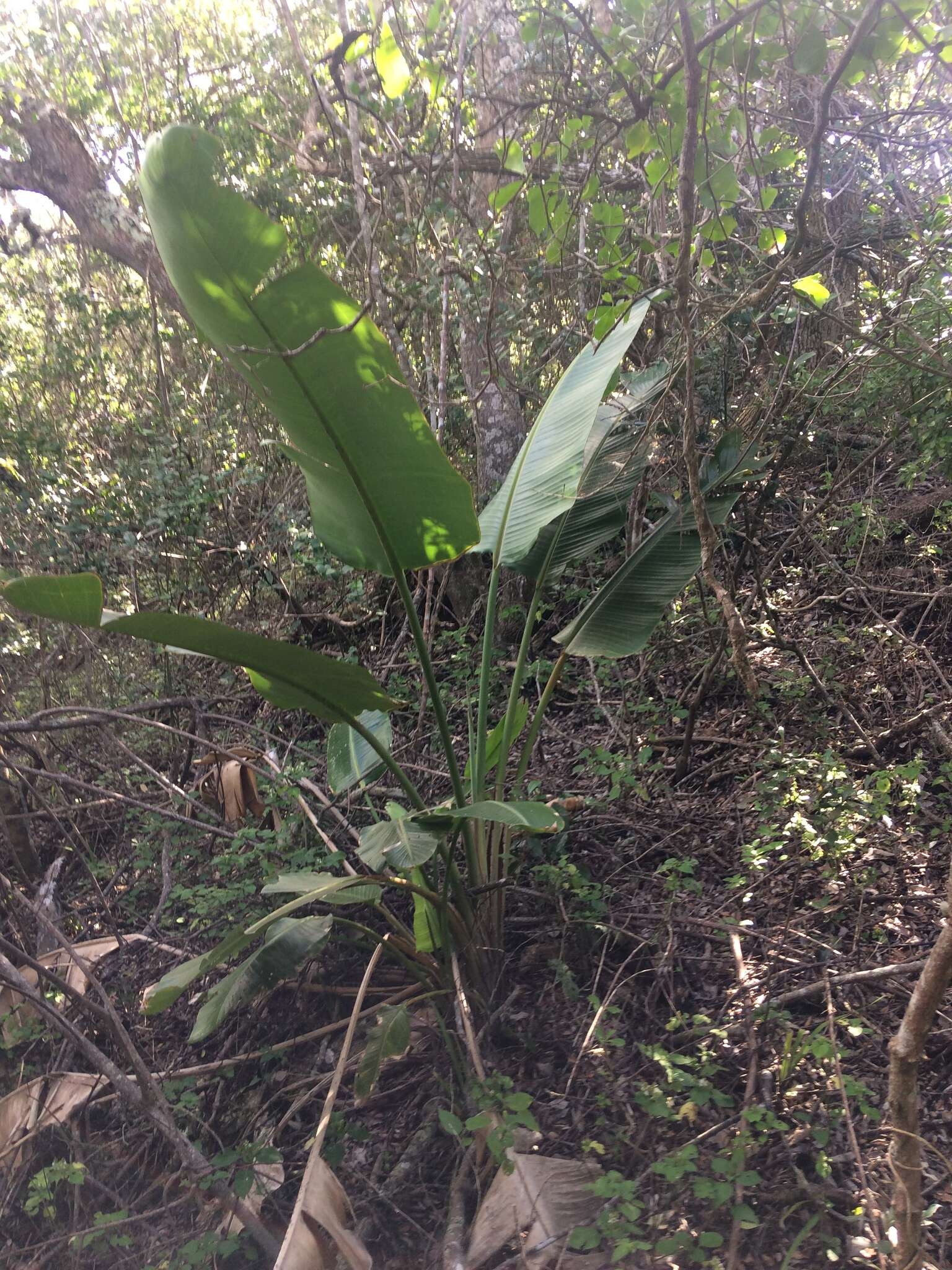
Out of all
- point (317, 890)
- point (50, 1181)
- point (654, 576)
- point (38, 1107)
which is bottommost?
point (50, 1181)

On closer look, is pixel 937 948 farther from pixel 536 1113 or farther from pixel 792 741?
pixel 792 741

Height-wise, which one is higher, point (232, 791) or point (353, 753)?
point (353, 753)

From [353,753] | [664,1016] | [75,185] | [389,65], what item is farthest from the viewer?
[75,185]

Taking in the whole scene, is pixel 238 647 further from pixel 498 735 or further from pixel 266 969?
pixel 498 735

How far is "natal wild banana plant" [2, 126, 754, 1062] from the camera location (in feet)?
6.42

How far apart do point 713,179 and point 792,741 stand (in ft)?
7.58

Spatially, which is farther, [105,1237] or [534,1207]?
[105,1237]

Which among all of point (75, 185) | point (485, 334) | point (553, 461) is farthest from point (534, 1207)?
point (75, 185)

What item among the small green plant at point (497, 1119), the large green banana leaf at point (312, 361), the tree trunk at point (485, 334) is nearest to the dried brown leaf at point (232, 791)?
the large green banana leaf at point (312, 361)

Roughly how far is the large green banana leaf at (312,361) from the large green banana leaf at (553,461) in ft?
1.50

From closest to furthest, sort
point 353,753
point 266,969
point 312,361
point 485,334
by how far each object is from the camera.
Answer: point 312,361, point 266,969, point 353,753, point 485,334

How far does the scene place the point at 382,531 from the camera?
2.36 m

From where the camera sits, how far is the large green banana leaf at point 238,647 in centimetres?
181

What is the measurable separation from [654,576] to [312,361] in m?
1.57
